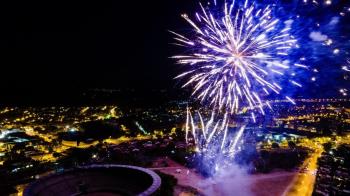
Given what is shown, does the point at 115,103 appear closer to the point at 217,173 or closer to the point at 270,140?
the point at 270,140

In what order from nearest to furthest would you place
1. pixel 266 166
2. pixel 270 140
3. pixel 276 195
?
1. pixel 276 195
2. pixel 266 166
3. pixel 270 140

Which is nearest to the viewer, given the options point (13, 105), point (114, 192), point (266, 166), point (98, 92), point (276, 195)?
point (114, 192)

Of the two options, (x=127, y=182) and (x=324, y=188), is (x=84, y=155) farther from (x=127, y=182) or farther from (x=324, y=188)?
(x=324, y=188)

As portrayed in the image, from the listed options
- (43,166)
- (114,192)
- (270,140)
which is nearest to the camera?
(114,192)

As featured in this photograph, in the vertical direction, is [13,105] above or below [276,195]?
above

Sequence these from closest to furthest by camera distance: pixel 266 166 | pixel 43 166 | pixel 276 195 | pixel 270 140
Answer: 1. pixel 276 195
2. pixel 43 166
3. pixel 266 166
4. pixel 270 140

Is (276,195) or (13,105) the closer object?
(276,195)

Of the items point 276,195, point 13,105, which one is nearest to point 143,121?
point 13,105

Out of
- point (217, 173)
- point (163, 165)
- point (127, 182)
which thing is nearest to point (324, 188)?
point (217, 173)

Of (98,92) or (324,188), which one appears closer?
(324,188)
